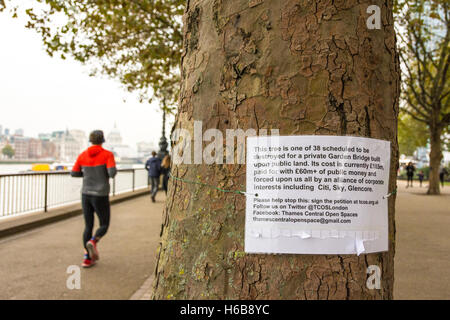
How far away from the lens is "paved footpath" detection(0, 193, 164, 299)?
482cm

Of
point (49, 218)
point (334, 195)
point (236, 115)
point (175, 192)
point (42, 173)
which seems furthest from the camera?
point (42, 173)

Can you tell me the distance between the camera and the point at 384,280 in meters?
1.50

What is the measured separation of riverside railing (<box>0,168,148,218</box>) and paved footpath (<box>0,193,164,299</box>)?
1.00 metres

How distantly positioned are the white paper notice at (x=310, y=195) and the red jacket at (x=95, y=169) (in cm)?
492

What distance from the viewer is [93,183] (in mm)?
5918

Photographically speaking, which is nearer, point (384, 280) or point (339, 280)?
Answer: point (339, 280)

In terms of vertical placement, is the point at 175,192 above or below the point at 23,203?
above

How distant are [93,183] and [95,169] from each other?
0.22m

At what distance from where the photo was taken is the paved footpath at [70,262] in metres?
4.82

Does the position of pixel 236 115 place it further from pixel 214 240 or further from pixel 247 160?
pixel 214 240

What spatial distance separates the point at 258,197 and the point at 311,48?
58cm

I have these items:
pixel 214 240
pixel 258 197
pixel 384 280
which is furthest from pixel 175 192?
pixel 384 280

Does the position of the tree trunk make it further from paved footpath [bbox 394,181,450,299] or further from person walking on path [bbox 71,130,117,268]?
person walking on path [bbox 71,130,117,268]

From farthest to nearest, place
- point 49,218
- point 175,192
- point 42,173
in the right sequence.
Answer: point 42,173
point 49,218
point 175,192
